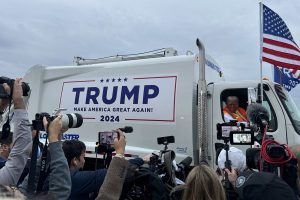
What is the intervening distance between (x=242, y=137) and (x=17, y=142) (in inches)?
85.2

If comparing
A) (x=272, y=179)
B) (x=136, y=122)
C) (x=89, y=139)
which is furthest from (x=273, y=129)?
(x=272, y=179)

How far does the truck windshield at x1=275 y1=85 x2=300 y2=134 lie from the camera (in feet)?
20.6

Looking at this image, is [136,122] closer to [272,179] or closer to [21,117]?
[21,117]

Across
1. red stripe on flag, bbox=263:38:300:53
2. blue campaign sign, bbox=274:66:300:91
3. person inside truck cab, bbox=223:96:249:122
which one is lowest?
person inside truck cab, bbox=223:96:249:122

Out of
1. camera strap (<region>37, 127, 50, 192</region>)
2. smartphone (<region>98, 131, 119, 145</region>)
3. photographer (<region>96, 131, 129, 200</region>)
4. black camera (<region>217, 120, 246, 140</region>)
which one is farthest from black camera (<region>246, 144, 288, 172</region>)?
camera strap (<region>37, 127, 50, 192</region>)

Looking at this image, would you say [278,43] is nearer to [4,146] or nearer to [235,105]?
[235,105]

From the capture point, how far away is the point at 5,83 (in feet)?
9.20

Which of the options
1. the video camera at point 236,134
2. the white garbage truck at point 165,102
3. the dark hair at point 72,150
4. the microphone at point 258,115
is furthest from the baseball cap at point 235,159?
the white garbage truck at point 165,102

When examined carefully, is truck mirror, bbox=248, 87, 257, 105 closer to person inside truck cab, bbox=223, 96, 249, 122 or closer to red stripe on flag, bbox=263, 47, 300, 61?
person inside truck cab, bbox=223, 96, 249, 122

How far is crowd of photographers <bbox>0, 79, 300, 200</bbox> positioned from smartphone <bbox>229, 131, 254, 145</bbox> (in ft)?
1.42

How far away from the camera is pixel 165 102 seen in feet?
22.0

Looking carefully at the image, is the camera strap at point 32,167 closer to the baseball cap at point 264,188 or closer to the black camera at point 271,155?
the baseball cap at point 264,188

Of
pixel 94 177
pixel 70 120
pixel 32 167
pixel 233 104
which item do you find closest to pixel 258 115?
pixel 94 177

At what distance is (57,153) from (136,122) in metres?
4.28
